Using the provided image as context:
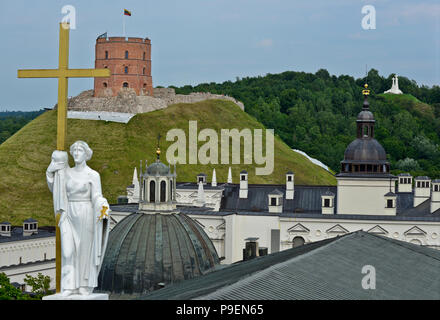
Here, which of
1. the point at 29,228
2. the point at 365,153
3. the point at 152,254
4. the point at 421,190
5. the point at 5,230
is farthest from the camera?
the point at 29,228

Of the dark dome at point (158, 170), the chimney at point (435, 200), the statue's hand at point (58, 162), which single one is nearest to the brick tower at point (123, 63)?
the chimney at point (435, 200)

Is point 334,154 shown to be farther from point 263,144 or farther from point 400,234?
point 400,234

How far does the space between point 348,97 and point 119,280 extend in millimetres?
154456

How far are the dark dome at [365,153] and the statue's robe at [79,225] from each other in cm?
5612

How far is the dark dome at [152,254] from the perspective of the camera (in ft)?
136

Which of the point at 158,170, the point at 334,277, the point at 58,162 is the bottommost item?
the point at 334,277

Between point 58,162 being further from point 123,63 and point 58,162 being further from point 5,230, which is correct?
point 123,63

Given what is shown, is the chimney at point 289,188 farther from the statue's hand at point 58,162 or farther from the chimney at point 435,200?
the statue's hand at point 58,162

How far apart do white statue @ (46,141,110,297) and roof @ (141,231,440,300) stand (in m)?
3.51

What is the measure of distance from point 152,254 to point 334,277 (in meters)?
20.8

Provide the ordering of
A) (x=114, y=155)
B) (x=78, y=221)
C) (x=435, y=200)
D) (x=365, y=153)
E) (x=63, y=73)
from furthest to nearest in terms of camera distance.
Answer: (x=114, y=155) < (x=365, y=153) < (x=435, y=200) < (x=63, y=73) < (x=78, y=221)

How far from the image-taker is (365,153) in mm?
71188

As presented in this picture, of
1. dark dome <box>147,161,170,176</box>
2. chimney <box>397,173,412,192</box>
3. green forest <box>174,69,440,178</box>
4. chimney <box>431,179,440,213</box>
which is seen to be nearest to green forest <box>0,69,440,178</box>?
green forest <box>174,69,440,178</box>

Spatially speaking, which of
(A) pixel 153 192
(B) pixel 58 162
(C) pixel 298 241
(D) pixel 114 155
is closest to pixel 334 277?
(B) pixel 58 162
